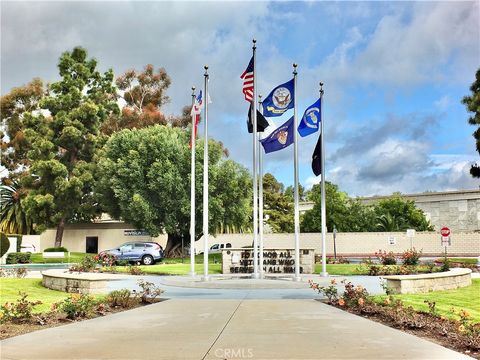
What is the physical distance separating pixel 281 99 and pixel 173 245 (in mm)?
24167

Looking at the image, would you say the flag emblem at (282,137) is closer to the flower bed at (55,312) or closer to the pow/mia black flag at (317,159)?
the pow/mia black flag at (317,159)

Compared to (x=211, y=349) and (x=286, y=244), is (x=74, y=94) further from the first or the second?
(x=211, y=349)

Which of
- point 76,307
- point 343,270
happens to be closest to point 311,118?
point 343,270

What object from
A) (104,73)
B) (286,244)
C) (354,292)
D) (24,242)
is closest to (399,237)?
(286,244)

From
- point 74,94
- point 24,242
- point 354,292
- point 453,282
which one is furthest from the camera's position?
point 24,242

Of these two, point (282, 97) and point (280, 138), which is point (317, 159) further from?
point (282, 97)

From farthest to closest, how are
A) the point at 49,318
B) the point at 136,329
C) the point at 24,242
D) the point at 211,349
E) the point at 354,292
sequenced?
the point at 24,242 → the point at 354,292 → the point at 49,318 → the point at 136,329 → the point at 211,349

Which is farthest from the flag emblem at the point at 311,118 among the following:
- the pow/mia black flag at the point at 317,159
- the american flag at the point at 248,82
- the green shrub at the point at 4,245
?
the green shrub at the point at 4,245

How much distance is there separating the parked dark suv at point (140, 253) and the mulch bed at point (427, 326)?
23.3m

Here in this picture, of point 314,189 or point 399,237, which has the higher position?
point 314,189

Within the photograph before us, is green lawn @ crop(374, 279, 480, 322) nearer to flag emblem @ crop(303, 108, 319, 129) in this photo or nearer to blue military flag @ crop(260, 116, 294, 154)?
blue military flag @ crop(260, 116, 294, 154)

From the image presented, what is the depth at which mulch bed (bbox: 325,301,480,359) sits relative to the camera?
8.14 m

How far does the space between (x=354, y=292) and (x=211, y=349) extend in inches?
236

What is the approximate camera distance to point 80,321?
10.8 metres
